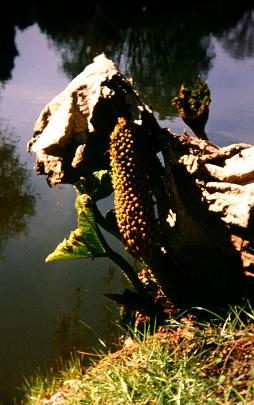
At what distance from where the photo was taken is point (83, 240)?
134 inches

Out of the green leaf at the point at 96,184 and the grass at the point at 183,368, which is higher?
the green leaf at the point at 96,184

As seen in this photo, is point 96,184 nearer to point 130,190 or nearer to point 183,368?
point 130,190

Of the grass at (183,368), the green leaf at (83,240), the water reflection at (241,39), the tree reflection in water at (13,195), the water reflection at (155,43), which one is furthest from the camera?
the water reflection at (241,39)

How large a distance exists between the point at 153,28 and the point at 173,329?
85.9 feet

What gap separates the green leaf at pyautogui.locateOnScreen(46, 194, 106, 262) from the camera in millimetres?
3275

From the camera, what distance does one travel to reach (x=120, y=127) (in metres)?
3.01

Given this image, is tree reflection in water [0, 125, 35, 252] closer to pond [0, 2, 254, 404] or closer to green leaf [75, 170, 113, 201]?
pond [0, 2, 254, 404]

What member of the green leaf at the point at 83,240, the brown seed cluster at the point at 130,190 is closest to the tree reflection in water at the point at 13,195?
the green leaf at the point at 83,240

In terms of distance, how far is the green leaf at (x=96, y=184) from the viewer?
342 centimetres

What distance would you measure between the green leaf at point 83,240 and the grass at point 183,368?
755 mm

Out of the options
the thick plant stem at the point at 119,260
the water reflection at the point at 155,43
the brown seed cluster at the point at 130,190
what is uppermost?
the water reflection at the point at 155,43

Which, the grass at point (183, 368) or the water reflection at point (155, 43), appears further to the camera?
the water reflection at point (155, 43)

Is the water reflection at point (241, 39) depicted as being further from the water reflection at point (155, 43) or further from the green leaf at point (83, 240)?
the green leaf at point (83, 240)

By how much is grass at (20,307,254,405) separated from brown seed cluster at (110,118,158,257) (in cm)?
65
